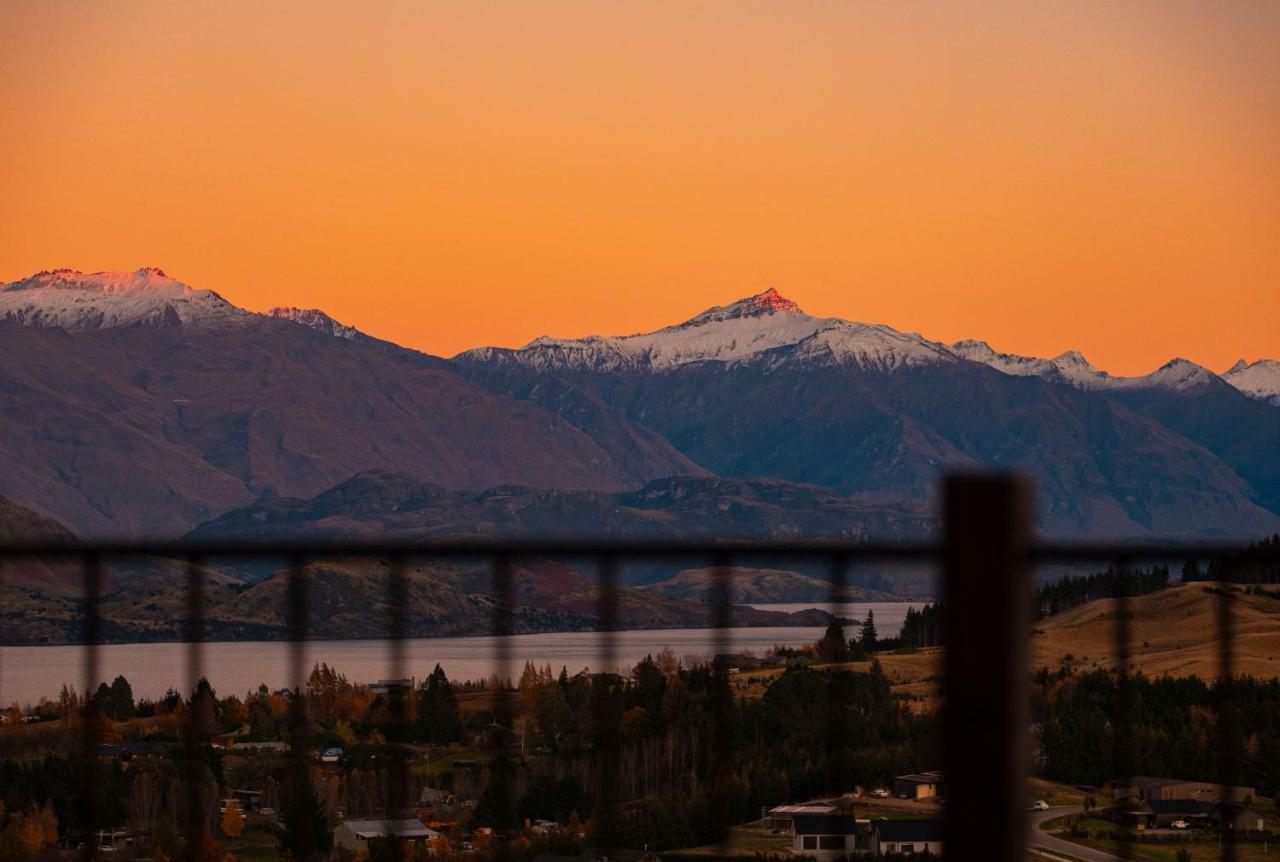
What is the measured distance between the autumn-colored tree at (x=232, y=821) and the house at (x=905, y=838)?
2.07 meters

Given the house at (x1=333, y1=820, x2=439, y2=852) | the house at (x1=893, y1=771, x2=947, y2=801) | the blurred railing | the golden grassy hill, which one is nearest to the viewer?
the house at (x1=893, y1=771, x2=947, y2=801)

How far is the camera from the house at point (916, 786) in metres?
4.93

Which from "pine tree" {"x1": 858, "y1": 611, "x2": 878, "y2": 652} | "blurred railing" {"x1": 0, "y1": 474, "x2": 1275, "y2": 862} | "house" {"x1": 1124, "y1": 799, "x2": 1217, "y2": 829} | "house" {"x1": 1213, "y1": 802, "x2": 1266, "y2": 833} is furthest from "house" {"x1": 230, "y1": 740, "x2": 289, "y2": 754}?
"house" {"x1": 1213, "y1": 802, "x2": 1266, "y2": 833}

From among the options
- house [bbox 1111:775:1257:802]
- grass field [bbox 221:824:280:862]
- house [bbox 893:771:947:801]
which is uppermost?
house [bbox 893:771:947:801]

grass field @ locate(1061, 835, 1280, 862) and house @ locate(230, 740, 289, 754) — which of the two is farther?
house @ locate(230, 740, 289, 754)

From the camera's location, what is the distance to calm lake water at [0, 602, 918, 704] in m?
5.97

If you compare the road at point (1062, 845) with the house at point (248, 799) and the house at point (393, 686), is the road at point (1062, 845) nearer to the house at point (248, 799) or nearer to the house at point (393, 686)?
the house at point (393, 686)

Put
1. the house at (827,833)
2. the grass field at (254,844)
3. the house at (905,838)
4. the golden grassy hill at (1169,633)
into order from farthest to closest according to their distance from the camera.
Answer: the golden grassy hill at (1169,633), the grass field at (254,844), the house at (827,833), the house at (905,838)

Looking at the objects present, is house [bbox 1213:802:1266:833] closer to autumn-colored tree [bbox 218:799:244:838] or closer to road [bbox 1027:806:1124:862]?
road [bbox 1027:806:1124:862]

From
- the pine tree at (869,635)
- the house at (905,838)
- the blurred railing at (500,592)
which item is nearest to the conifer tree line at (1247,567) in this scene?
the blurred railing at (500,592)

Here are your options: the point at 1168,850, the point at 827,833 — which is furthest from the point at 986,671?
the point at 1168,850

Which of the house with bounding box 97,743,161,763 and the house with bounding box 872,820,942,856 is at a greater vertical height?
the house with bounding box 97,743,161,763

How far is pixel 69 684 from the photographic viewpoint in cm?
613

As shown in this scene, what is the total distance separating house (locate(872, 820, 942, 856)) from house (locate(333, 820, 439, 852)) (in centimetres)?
139
